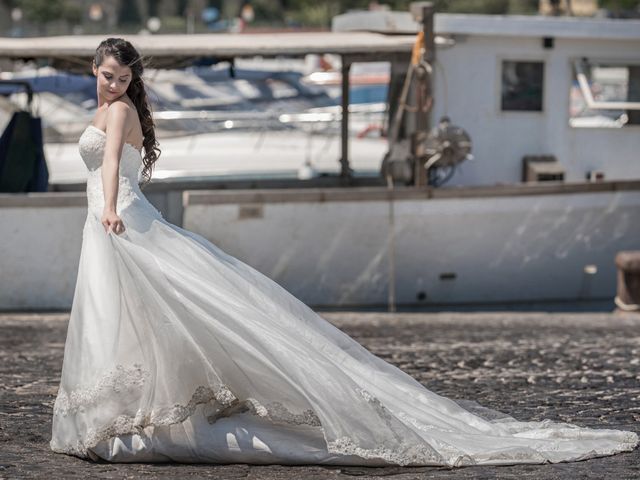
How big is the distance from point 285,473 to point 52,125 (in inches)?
783

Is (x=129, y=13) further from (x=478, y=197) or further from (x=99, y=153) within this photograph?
(x=99, y=153)

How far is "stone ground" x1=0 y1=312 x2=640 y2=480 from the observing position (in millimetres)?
6434

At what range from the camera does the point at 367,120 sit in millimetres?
30094

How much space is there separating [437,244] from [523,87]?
2504 mm

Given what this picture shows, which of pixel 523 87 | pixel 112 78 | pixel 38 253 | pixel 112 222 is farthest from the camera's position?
pixel 523 87

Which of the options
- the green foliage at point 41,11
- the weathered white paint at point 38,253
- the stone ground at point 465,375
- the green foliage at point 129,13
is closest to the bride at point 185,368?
the stone ground at point 465,375

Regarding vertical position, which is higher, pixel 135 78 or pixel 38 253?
pixel 135 78

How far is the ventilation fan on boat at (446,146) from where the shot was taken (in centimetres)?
1394

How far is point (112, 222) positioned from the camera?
649cm

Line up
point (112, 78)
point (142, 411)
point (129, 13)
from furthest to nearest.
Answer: point (129, 13) → point (112, 78) → point (142, 411)

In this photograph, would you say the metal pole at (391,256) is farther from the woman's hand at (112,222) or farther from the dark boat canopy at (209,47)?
the woman's hand at (112,222)

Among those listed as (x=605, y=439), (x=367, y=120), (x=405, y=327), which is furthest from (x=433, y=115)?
(x=367, y=120)

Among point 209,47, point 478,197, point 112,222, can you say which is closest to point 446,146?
point 478,197

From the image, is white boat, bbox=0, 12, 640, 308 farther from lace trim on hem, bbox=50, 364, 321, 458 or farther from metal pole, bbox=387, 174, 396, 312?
lace trim on hem, bbox=50, 364, 321, 458
